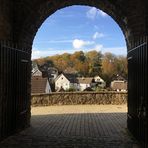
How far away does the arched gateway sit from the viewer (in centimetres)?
906

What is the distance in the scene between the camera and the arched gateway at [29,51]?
906 cm

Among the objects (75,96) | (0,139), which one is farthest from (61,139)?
(75,96)

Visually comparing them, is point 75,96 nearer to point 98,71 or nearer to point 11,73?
point 11,73

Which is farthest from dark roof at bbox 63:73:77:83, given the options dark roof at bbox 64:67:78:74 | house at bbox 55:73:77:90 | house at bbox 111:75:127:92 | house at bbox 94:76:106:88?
house at bbox 111:75:127:92

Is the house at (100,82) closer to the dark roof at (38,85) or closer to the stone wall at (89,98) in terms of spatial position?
the dark roof at (38,85)

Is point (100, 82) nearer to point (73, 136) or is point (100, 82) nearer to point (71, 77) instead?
point (71, 77)

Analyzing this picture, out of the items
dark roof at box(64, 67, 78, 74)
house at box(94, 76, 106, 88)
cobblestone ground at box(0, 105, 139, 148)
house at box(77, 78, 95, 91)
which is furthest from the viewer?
dark roof at box(64, 67, 78, 74)

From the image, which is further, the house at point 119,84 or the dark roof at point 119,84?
the dark roof at point 119,84

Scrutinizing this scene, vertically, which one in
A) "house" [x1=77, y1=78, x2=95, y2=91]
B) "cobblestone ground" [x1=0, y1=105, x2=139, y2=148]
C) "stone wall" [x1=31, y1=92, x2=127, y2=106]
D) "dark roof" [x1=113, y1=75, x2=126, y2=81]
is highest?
"dark roof" [x1=113, y1=75, x2=126, y2=81]

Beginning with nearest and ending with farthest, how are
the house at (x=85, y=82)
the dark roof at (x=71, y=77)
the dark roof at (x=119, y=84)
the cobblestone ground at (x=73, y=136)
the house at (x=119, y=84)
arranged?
the cobblestone ground at (x=73, y=136) → the house at (x=119, y=84) → the dark roof at (x=119, y=84) → the house at (x=85, y=82) → the dark roof at (x=71, y=77)

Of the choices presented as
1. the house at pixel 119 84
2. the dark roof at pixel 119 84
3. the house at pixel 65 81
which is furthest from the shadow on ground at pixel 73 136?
the house at pixel 65 81

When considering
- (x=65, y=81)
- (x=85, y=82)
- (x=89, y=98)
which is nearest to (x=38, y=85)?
(x=89, y=98)

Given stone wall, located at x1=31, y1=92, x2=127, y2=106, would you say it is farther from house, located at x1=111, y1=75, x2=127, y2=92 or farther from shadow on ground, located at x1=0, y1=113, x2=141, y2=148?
house, located at x1=111, y1=75, x2=127, y2=92

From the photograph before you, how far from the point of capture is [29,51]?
41.2 feet
